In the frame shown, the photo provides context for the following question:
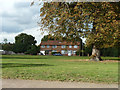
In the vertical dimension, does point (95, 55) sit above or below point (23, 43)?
below

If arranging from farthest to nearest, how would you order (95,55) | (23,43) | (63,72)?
(23,43), (95,55), (63,72)

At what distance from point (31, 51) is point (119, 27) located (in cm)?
5606

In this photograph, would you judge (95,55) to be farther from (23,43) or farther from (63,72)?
(23,43)

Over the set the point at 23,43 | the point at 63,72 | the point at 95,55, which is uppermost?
the point at 23,43

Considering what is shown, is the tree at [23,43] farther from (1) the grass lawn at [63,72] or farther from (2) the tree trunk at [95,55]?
(1) the grass lawn at [63,72]

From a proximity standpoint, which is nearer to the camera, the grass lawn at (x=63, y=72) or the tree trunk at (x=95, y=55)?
the grass lawn at (x=63, y=72)

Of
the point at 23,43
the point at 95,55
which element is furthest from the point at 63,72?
the point at 23,43

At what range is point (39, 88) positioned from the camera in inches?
224

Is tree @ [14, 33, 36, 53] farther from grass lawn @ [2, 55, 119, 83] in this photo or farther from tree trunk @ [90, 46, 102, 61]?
grass lawn @ [2, 55, 119, 83]

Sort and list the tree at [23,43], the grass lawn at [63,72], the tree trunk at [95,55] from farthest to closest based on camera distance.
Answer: the tree at [23,43]
the tree trunk at [95,55]
the grass lawn at [63,72]

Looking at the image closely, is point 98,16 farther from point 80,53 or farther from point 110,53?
point 80,53

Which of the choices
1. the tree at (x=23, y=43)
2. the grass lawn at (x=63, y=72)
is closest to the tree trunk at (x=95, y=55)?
the grass lawn at (x=63, y=72)

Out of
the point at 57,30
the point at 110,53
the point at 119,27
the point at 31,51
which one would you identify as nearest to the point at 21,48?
the point at 31,51

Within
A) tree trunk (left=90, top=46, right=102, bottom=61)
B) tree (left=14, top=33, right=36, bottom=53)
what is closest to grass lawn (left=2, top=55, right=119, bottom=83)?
tree trunk (left=90, top=46, right=102, bottom=61)
